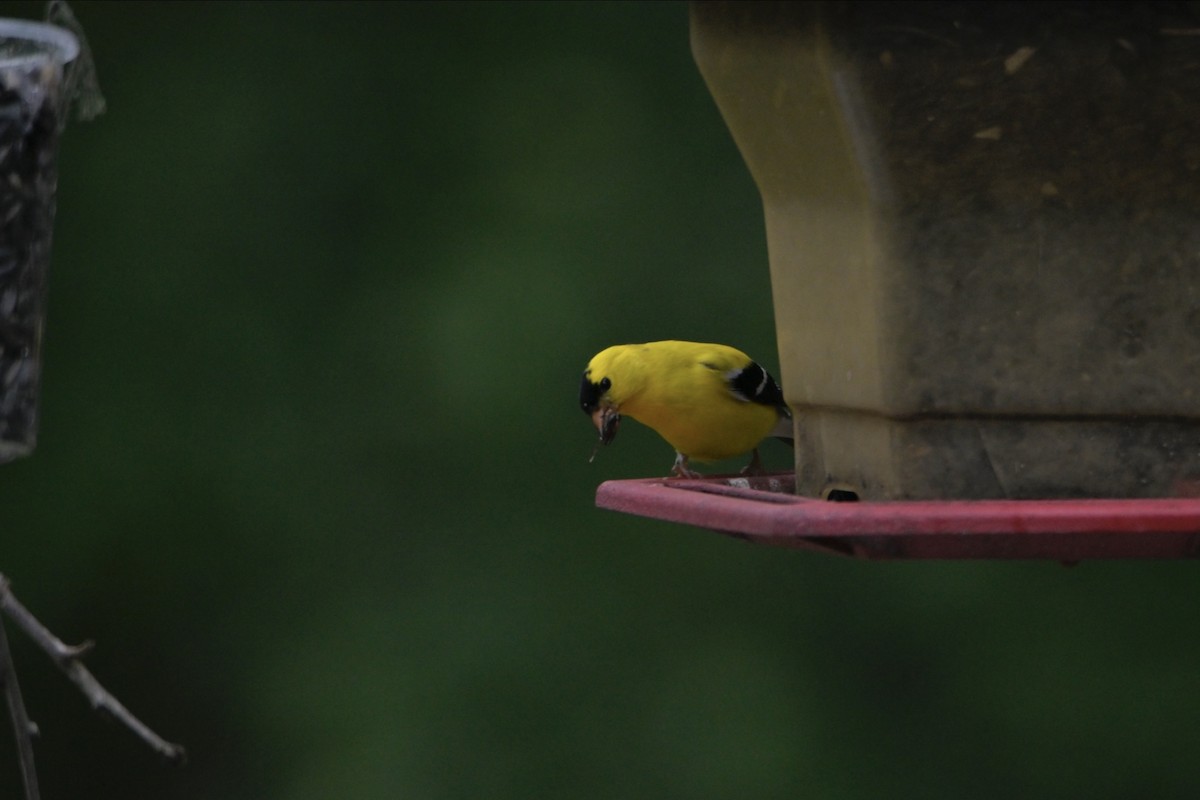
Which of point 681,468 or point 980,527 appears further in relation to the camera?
point 681,468

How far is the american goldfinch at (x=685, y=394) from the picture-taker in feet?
11.3

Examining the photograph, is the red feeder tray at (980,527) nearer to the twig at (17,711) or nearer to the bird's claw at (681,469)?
the twig at (17,711)

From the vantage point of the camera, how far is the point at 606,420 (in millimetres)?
3473

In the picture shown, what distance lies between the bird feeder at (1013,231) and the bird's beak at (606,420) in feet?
4.40

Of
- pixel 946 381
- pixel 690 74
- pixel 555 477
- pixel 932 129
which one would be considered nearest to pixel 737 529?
pixel 946 381

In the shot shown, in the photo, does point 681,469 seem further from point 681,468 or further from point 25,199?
point 25,199

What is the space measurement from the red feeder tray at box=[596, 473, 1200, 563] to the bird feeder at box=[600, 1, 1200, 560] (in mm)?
136

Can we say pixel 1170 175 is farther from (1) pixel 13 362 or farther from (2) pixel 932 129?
(1) pixel 13 362

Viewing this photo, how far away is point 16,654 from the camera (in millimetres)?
5414

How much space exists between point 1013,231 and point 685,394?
4.83 feet

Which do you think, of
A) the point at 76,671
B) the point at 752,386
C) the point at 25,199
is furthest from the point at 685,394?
the point at 76,671

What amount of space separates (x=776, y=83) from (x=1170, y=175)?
475 millimetres

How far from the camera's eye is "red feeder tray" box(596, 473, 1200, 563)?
1.68m

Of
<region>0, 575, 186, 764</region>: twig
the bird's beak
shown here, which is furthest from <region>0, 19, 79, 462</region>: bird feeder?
the bird's beak
